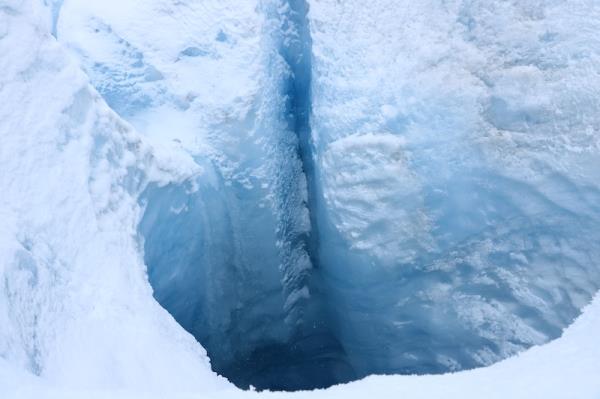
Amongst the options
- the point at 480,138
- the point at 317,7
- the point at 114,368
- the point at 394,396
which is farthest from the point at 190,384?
the point at 317,7

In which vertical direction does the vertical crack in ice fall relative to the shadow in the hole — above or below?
above

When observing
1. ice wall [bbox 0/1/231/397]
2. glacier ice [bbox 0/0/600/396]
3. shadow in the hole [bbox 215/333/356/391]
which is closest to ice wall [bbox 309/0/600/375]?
glacier ice [bbox 0/0/600/396]

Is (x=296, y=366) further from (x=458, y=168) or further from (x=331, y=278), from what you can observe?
(x=458, y=168)

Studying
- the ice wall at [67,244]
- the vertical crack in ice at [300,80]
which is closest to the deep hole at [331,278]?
the vertical crack in ice at [300,80]

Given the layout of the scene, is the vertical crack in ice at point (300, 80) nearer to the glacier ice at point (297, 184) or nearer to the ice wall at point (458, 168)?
the glacier ice at point (297, 184)

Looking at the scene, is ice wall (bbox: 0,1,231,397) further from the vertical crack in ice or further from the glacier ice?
the vertical crack in ice

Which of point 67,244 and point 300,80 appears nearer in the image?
point 67,244

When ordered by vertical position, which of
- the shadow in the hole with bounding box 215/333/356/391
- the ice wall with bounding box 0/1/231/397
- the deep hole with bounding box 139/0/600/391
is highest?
the ice wall with bounding box 0/1/231/397

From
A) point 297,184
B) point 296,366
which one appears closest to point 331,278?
point 297,184

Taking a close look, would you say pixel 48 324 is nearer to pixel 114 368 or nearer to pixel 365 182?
pixel 114 368

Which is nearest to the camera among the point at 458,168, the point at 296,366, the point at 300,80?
the point at 458,168
